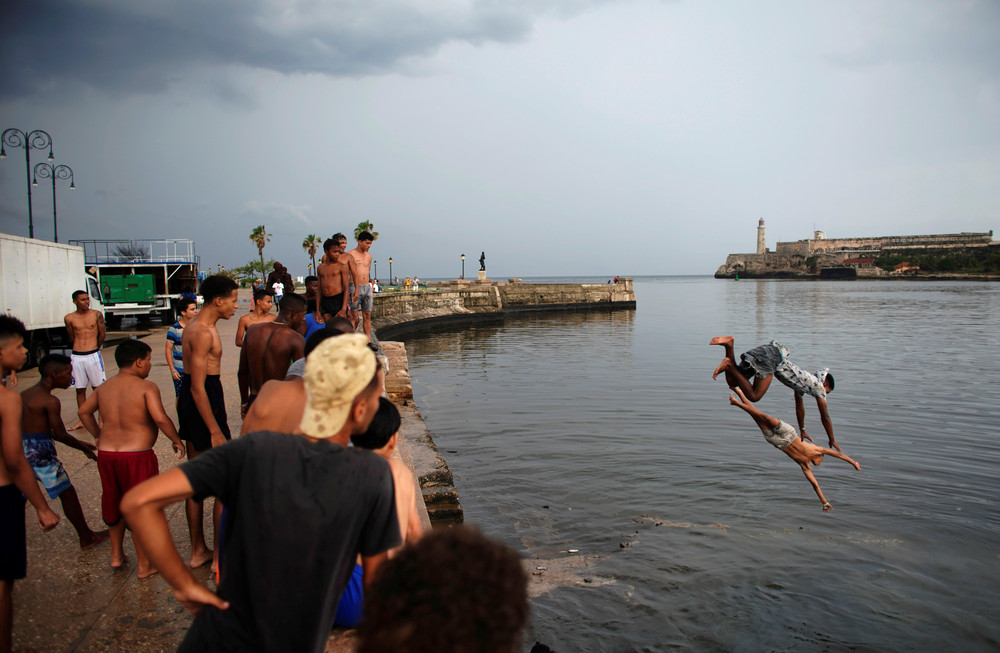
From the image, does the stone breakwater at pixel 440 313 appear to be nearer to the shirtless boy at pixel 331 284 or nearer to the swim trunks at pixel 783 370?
the shirtless boy at pixel 331 284

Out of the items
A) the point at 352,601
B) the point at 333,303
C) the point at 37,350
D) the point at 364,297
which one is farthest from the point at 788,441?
the point at 37,350

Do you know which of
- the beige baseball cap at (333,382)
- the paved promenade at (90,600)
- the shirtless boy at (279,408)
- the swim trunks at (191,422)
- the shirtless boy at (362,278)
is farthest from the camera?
the shirtless boy at (362,278)

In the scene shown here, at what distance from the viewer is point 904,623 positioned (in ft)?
17.2

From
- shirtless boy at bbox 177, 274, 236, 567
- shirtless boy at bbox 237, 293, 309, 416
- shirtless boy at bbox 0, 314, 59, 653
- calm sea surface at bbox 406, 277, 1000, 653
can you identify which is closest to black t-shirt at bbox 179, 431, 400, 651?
shirtless boy at bbox 0, 314, 59, 653

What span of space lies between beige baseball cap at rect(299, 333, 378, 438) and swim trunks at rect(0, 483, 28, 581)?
2210mm

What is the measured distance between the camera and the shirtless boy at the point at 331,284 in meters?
8.69

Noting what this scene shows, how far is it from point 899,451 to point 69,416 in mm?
12446

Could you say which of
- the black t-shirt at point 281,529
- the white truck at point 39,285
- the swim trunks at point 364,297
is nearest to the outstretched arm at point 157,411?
the black t-shirt at point 281,529

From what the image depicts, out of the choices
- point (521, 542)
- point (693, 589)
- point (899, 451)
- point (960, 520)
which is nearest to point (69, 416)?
point (521, 542)

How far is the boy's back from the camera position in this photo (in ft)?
12.7

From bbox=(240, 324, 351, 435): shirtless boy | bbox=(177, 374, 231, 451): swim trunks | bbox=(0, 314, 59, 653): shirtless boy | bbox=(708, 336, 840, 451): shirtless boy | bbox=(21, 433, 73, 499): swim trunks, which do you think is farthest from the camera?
bbox=(708, 336, 840, 451): shirtless boy

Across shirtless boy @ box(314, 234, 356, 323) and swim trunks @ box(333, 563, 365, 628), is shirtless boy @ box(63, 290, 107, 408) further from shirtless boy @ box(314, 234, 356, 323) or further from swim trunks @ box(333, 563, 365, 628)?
swim trunks @ box(333, 563, 365, 628)

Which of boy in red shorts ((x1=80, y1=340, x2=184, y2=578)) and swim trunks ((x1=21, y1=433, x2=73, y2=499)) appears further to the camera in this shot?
swim trunks ((x1=21, y1=433, x2=73, y2=499))

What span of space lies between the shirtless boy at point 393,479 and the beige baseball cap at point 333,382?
0.23 metres
